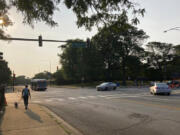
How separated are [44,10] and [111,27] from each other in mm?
2222

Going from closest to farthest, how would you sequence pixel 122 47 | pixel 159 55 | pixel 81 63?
pixel 122 47 → pixel 81 63 → pixel 159 55

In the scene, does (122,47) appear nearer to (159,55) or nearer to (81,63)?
(81,63)

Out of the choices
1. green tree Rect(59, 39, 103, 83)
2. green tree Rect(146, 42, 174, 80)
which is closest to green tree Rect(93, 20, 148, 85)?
green tree Rect(59, 39, 103, 83)

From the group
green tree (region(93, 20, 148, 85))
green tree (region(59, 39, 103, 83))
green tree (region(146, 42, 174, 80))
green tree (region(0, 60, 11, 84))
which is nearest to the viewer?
green tree (region(0, 60, 11, 84))

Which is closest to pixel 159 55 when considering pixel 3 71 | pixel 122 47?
pixel 122 47

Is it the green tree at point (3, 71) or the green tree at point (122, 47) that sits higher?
Answer: the green tree at point (122, 47)

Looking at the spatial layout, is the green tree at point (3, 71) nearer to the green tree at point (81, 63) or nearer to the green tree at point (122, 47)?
the green tree at point (81, 63)

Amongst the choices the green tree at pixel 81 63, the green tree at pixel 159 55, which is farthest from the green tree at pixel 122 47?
the green tree at pixel 159 55

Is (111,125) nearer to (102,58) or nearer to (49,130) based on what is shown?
(49,130)

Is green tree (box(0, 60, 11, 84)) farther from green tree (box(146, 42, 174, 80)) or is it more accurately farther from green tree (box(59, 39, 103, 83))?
green tree (box(146, 42, 174, 80))

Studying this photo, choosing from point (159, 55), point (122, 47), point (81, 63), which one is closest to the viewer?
point (122, 47)

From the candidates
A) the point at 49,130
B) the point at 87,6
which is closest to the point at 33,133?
the point at 49,130

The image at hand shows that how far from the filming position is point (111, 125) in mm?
8703

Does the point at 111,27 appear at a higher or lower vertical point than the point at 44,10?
lower
